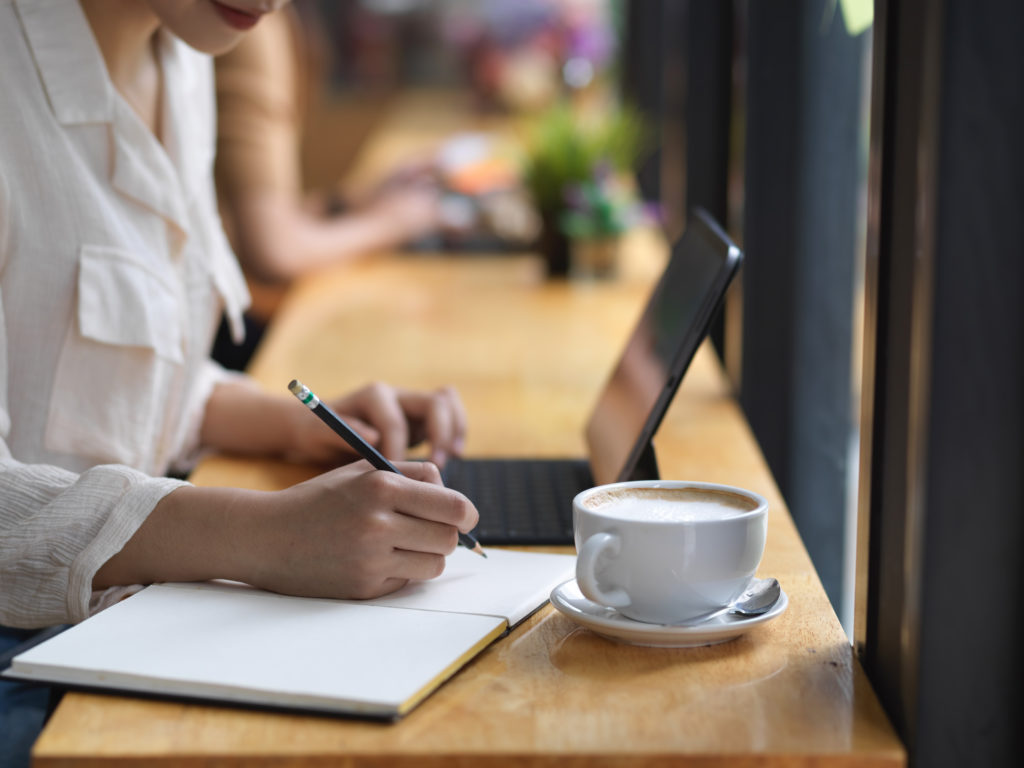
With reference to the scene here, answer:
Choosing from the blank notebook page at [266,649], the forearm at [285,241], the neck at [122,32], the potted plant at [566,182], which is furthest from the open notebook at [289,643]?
the forearm at [285,241]

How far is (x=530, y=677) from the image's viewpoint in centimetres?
63

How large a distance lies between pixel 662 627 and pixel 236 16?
24.1 inches

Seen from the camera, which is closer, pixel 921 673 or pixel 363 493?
pixel 921 673

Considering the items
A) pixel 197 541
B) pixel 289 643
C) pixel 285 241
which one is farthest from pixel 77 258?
pixel 285 241

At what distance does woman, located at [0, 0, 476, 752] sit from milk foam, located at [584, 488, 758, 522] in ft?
0.30

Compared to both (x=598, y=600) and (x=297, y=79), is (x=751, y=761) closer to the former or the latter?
(x=598, y=600)

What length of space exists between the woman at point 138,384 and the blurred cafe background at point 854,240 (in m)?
0.28

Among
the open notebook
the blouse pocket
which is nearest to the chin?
the blouse pocket

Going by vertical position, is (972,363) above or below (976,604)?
above

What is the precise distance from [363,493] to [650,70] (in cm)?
304

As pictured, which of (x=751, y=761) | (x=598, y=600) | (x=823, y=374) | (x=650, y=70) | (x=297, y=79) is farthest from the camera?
(x=650, y=70)

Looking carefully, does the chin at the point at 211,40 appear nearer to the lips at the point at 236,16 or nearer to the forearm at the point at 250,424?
the lips at the point at 236,16

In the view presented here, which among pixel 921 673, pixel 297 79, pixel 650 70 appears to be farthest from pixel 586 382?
pixel 650 70

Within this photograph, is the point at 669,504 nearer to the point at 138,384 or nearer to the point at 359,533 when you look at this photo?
the point at 359,533
